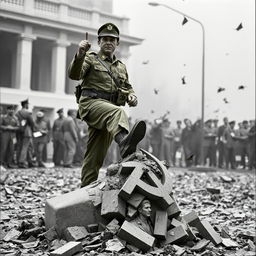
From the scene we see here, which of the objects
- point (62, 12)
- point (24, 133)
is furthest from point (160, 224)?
point (62, 12)

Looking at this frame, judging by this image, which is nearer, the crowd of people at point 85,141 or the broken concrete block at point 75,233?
the broken concrete block at point 75,233

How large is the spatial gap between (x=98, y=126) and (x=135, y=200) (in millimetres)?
1074

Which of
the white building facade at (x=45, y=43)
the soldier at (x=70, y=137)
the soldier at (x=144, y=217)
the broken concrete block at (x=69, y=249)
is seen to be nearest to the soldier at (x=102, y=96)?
the soldier at (x=144, y=217)

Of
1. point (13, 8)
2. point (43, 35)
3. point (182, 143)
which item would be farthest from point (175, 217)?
point (43, 35)

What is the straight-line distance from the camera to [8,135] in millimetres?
13492

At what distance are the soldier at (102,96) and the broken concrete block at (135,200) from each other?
0.55 meters

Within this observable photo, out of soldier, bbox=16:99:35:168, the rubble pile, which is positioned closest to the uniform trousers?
the rubble pile

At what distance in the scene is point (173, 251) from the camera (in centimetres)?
389

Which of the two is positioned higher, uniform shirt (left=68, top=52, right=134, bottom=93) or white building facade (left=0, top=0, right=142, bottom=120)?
white building facade (left=0, top=0, right=142, bottom=120)

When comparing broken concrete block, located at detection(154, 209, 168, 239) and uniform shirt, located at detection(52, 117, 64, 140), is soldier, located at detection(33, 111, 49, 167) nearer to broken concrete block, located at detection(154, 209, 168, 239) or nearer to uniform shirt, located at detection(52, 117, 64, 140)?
uniform shirt, located at detection(52, 117, 64, 140)

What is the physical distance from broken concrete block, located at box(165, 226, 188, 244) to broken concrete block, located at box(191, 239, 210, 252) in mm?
120

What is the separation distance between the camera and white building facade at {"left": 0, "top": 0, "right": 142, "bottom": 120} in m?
22.9

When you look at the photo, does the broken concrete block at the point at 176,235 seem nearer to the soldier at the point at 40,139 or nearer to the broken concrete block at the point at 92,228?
the broken concrete block at the point at 92,228

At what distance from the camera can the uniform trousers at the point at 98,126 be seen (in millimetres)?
4605
